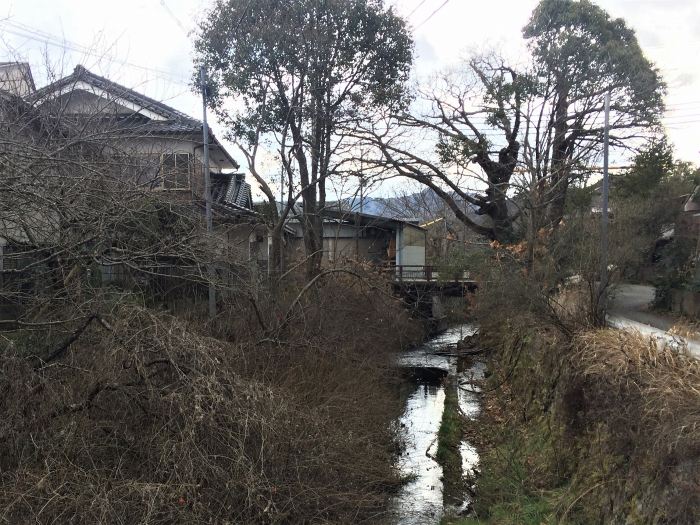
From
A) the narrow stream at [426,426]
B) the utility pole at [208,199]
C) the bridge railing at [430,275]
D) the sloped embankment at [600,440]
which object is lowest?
the narrow stream at [426,426]

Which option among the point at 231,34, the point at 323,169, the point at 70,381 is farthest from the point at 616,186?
the point at 70,381

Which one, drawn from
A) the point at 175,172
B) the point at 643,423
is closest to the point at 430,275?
the point at 175,172

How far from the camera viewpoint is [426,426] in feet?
44.7

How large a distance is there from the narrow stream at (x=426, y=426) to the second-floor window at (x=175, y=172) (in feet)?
20.8

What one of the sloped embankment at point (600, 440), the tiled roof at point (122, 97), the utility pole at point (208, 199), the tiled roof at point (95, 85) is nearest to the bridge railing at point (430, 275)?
the utility pole at point (208, 199)

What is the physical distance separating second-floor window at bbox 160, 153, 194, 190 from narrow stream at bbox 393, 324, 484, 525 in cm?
635

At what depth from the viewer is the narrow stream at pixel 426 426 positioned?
895 cm

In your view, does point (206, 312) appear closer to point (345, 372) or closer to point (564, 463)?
point (345, 372)

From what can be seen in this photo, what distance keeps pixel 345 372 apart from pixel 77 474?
20.4ft

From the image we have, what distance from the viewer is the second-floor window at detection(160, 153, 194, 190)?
8.99 metres

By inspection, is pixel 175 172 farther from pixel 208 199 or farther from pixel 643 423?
pixel 643 423

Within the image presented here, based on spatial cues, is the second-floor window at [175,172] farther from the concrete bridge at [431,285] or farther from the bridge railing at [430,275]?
the bridge railing at [430,275]

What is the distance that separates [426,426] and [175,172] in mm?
8669

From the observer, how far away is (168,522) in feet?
18.6
